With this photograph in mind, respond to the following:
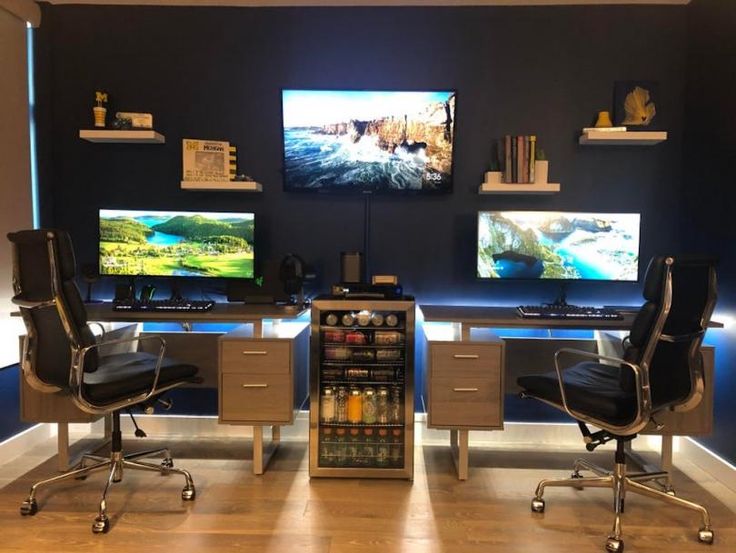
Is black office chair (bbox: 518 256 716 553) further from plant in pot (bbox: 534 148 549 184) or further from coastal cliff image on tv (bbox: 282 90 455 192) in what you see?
coastal cliff image on tv (bbox: 282 90 455 192)

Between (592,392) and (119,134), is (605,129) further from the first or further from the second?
(119,134)

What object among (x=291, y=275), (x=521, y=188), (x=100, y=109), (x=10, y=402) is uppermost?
(x=100, y=109)

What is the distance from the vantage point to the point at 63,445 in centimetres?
271

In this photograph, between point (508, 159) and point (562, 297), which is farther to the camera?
point (562, 297)

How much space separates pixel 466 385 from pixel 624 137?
65.7 inches

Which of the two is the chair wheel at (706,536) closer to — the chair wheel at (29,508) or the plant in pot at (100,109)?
the chair wheel at (29,508)

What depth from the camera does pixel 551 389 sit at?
2289mm

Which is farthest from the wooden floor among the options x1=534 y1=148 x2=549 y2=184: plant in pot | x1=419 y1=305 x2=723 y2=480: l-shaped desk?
x1=534 y1=148 x2=549 y2=184: plant in pot

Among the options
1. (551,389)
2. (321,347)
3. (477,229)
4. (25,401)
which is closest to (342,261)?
(321,347)

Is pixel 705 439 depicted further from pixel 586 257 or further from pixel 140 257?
pixel 140 257

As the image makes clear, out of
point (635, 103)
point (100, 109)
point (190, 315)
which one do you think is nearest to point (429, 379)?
point (190, 315)

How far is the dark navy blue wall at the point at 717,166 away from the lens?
2674mm

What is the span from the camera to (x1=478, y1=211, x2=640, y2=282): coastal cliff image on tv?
2.98 metres

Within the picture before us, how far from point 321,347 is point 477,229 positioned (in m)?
1.13
